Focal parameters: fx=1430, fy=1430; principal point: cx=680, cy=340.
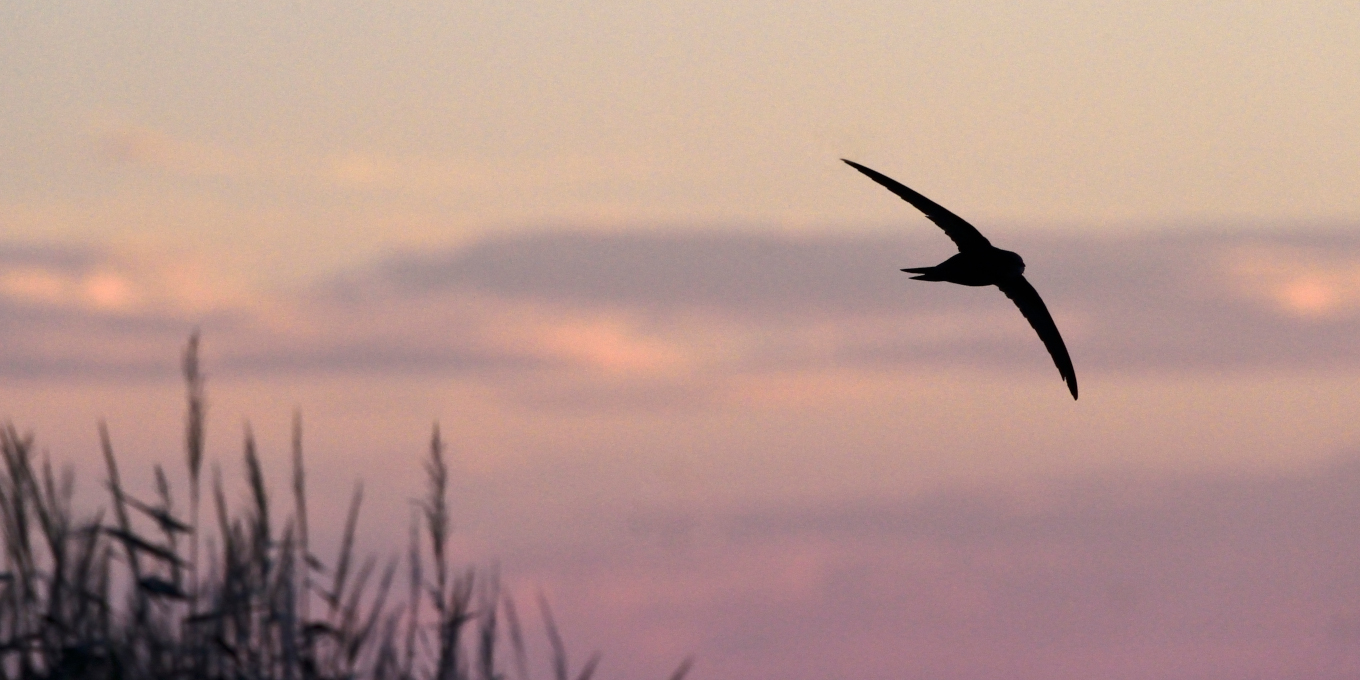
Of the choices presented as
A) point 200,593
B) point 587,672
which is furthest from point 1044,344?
point 200,593

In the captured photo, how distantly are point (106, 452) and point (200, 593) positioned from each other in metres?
0.60

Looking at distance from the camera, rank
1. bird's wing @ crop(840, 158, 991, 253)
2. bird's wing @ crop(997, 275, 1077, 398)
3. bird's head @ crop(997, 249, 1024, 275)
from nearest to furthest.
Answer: bird's wing @ crop(840, 158, 991, 253) → bird's head @ crop(997, 249, 1024, 275) → bird's wing @ crop(997, 275, 1077, 398)

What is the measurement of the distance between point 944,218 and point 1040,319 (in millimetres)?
1627

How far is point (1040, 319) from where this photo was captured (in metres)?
9.23

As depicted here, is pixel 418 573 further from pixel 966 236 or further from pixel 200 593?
pixel 966 236

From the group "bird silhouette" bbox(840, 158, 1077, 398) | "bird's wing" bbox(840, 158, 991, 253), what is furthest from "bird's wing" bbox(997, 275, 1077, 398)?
"bird's wing" bbox(840, 158, 991, 253)

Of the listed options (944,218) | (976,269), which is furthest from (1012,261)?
(944,218)

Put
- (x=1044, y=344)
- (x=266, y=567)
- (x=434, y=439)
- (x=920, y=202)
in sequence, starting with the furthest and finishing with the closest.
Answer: (x=1044, y=344), (x=920, y=202), (x=266, y=567), (x=434, y=439)

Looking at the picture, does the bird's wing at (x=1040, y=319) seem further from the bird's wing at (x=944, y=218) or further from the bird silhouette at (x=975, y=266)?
the bird's wing at (x=944, y=218)

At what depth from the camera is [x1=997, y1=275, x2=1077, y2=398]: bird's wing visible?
8.95m

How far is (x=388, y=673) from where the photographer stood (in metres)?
4.76

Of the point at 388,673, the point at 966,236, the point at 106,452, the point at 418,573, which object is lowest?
the point at 388,673

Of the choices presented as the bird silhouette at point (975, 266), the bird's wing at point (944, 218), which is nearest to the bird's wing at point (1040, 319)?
Answer: the bird silhouette at point (975, 266)

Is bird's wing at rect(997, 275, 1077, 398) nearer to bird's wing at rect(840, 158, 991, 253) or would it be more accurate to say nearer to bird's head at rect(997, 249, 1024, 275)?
bird's head at rect(997, 249, 1024, 275)
